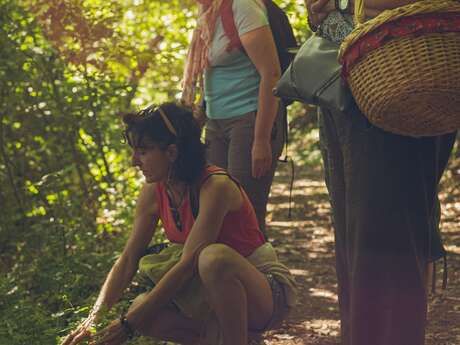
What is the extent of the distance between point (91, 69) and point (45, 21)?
20.9 inches

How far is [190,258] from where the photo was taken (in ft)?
13.0

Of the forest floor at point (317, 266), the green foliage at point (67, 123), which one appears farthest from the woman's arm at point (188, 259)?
the green foliage at point (67, 123)

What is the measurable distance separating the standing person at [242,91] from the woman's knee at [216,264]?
25.1 inches

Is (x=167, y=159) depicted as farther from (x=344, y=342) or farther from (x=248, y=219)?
(x=344, y=342)

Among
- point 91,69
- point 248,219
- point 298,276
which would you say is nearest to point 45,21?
point 91,69

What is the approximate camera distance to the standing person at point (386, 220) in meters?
3.37

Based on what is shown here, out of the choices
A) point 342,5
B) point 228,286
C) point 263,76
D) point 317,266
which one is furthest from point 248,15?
point 317,266

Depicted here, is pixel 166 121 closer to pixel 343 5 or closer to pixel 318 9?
pixel 318 9

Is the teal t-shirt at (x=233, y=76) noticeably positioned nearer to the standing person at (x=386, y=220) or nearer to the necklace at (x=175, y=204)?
the necklace at (x=175, y=204)

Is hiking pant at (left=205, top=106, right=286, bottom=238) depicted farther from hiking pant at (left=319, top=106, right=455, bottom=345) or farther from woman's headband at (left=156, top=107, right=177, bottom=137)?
hiking pant at (left=319, top=106, right=455, bottom=345)

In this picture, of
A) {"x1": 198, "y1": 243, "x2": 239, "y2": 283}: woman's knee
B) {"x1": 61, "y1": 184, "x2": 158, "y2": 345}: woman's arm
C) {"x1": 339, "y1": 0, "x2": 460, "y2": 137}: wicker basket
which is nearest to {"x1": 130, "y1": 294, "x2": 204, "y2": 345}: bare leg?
{"x1": 61, "y1": 184, "x2": 158, "y2": 345}: woman's arm

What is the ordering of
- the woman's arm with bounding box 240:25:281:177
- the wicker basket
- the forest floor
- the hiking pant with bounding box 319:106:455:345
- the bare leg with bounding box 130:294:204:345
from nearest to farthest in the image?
the wicker basket, the hiking pant with bounding box 319:106:455:345, the bare leg with bounding box 130:294:204:345, the woman's arm with bounding box 240:25:281:177, the forest floor

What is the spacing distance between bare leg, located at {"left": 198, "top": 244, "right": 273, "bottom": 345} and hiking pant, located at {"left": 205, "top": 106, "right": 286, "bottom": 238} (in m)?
0.64

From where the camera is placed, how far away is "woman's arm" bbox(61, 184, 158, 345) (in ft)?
13.8
